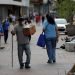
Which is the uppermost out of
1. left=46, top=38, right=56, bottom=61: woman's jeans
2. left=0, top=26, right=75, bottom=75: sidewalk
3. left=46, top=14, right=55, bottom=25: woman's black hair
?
left=46, top=14, right=55, bottom=25: woman's black hair

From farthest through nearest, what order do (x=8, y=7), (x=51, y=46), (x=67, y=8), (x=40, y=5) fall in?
(x=40, y=5) → (x=8, y=7) → (x=67, y=8) → (x=51, y=46)

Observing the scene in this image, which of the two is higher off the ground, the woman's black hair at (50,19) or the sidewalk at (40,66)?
the woman's black hair at (50,19)

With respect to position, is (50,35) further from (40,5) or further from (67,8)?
(40,5)

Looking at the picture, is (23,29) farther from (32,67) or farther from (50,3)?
(50,3)

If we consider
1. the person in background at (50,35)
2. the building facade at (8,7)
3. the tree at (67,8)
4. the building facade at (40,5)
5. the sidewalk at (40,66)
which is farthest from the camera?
the building facade at (40,5)

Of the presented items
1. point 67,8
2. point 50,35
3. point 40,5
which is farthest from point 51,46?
point 40,5

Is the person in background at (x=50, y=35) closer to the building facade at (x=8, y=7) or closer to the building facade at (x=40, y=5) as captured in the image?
the building facade at (x=8, y=7)

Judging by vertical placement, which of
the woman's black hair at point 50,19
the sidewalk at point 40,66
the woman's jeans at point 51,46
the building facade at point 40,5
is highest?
the woman's black hair at point 50,19

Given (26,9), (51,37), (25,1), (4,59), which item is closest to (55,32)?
(51,37)

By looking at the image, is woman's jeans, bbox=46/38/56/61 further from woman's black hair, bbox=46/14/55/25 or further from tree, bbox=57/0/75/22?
tree, bbox=57/0/75/22

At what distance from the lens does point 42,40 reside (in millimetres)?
16281

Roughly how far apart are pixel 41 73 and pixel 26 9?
294 feet

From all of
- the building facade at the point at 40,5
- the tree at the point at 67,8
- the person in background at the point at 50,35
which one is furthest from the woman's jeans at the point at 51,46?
the building facade at the point at 40,5

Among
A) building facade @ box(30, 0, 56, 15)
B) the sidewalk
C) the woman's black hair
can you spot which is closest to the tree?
the sidewalk
